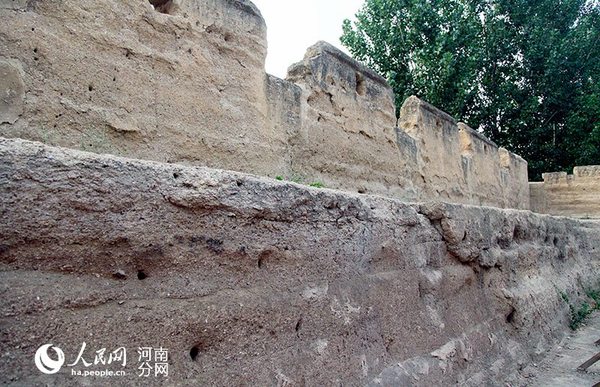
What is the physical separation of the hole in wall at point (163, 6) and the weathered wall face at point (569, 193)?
854cm

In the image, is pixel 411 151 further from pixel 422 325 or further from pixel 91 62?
pixel 91 62

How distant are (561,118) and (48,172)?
1468cm

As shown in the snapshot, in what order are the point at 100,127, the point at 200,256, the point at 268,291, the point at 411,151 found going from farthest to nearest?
the point at 411,151
the point at 100,127
the point at 268,291
the point at 200,256

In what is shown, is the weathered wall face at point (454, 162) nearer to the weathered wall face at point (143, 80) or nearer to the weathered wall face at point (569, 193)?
the weathered wall face at point (569, 193)

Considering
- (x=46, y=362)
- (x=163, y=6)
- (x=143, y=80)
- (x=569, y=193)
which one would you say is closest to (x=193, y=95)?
(x=143, y=80)

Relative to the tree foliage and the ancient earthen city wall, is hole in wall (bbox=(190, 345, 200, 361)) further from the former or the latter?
the tree foliage

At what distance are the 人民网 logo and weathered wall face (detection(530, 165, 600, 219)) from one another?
9594 mm

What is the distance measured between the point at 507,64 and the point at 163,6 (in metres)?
13.0

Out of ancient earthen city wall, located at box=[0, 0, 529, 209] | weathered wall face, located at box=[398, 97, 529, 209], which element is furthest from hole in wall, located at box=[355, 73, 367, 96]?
weathered wall face, located at box=[398, 97, 529, 209]

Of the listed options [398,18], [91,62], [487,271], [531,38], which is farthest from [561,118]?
[91,62]

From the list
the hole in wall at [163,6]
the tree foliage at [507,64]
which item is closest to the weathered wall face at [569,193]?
the tree foliage at [507,64]

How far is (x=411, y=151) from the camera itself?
4.83 metres

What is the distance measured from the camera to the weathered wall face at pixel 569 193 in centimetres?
920

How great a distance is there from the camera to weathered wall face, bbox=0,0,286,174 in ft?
6.96
